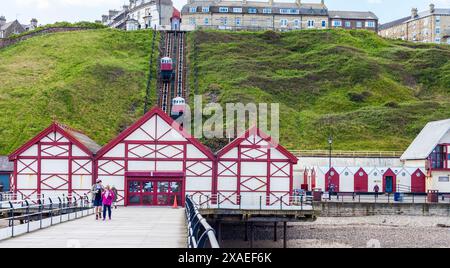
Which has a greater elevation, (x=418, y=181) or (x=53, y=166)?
(x=53, y=166)

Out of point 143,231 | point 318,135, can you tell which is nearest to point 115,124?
point 318,135

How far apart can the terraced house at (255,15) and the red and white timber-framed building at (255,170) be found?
9886 centimetres

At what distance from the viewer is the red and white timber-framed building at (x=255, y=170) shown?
A: 171ft

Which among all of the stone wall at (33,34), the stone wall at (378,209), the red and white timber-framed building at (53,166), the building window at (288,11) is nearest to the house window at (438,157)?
the stone wall at (378,209)

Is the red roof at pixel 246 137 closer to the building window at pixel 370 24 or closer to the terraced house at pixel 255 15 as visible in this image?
the terraced house at pixel 255 15

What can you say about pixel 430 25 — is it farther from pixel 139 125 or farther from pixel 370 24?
pixel 139 125

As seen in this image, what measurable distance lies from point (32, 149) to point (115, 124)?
4138cm

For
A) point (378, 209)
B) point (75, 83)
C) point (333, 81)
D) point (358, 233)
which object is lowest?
point (358, 233)

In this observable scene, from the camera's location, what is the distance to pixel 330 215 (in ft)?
187

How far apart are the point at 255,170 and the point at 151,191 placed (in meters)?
7.45

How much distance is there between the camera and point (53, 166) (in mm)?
52000

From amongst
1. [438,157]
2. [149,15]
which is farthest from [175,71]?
[438,157]
